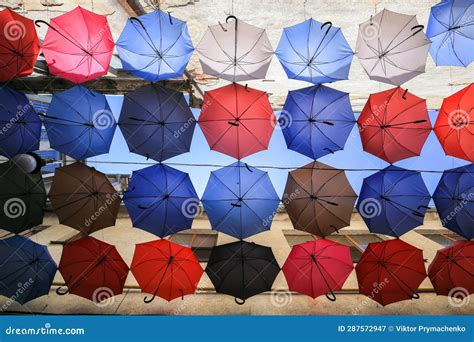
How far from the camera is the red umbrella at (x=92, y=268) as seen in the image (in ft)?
19.5

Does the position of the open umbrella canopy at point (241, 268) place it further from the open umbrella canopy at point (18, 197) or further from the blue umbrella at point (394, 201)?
the open umbrella canopy at point (18, 197)

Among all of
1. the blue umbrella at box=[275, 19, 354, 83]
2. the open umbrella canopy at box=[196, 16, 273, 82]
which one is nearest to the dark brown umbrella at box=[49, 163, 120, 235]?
the open umbrella canopy at box=[196, 16, 273, 82]

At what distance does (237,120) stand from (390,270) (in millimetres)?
4542

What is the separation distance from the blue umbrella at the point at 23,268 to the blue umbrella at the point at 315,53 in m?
6.33

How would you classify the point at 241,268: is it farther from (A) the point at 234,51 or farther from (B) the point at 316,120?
(A) the point at 234,51

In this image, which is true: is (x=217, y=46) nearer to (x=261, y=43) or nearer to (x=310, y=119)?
(x=261, y=43)

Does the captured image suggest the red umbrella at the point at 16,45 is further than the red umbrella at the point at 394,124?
No

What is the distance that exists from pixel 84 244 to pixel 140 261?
1196 millimetres

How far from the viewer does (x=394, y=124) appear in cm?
558

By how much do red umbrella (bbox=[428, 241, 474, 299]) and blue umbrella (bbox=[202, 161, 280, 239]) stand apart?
3865 millimetres

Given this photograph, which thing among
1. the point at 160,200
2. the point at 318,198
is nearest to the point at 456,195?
the point at 318,198

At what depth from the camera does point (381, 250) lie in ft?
19.8

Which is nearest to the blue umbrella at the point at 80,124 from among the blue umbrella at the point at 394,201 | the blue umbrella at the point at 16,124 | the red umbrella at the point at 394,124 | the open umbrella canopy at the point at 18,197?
the blue umbrella at the point at 16,124

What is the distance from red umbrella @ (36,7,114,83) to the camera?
202 inches
